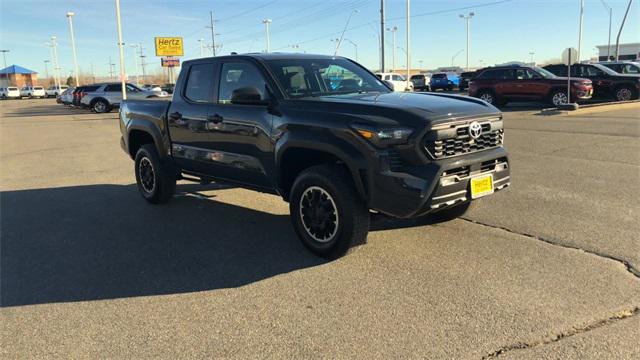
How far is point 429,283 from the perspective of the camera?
13.5 ft

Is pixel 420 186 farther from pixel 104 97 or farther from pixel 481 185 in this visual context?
pixel 104 97

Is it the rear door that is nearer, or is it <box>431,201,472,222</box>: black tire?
<box>431,201,472,222</box>: black tire

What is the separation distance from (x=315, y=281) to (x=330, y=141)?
1.17m

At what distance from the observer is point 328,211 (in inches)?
182

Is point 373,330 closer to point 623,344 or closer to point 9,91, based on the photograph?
point 623,344

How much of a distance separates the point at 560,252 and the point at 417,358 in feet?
7.53

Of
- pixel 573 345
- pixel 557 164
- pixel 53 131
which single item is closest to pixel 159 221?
pixel 573 345

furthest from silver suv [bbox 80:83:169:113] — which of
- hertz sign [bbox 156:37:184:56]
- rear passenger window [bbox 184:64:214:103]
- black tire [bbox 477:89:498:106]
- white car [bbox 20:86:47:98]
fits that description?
white car [bbox 20:86:47:98]

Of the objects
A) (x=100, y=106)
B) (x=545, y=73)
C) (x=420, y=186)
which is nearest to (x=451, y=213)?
(x=420, y=186)

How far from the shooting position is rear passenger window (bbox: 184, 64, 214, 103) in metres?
5.95

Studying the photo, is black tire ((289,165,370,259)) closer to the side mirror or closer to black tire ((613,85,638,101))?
the side mirror

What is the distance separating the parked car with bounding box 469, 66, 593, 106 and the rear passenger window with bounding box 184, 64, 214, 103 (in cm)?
1738

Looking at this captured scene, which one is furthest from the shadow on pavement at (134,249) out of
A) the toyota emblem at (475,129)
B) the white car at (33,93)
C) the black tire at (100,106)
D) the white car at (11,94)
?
the white car at (33,93)

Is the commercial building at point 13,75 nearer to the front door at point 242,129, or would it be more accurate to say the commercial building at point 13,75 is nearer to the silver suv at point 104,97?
the silver suv at point 104,97
